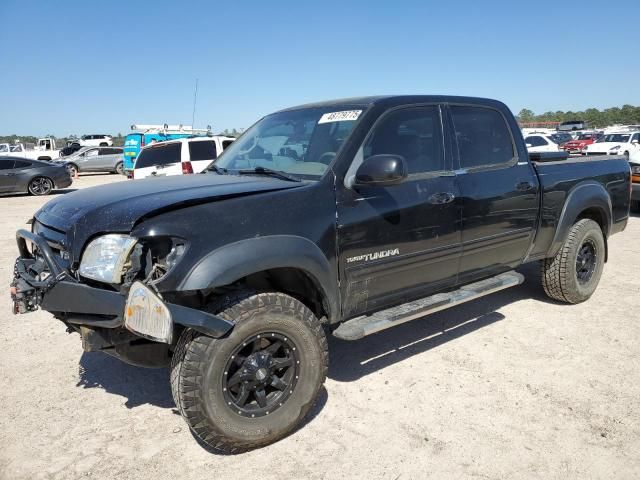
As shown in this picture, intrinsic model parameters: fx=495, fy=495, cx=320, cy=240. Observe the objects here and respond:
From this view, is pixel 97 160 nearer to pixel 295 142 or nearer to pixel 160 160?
pixel 160 160

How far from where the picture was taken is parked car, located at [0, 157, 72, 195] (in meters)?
16.5

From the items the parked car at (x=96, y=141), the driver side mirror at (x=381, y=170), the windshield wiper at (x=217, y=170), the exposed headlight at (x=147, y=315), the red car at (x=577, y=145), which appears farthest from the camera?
the parked car at (x=96, y=141)

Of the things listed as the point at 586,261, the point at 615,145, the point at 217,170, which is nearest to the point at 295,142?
the point at 217,170

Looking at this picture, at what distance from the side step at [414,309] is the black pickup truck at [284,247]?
15mm

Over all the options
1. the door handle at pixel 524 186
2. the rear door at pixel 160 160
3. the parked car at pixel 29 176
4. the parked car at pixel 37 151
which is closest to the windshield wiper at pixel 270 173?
the door handle at pixel 524 186

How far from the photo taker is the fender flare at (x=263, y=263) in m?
2.43

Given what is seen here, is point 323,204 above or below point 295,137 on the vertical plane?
below

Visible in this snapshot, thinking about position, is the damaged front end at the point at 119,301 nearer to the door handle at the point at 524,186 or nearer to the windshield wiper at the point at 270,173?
the windshield wiper at the point at 270,173

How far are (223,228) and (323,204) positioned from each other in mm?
663

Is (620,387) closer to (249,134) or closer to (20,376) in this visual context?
(249,134)

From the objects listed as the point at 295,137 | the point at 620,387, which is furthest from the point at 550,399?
the point at 295,137

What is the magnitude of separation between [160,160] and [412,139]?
9.42m

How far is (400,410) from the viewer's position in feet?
10.3

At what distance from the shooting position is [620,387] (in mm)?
3359
